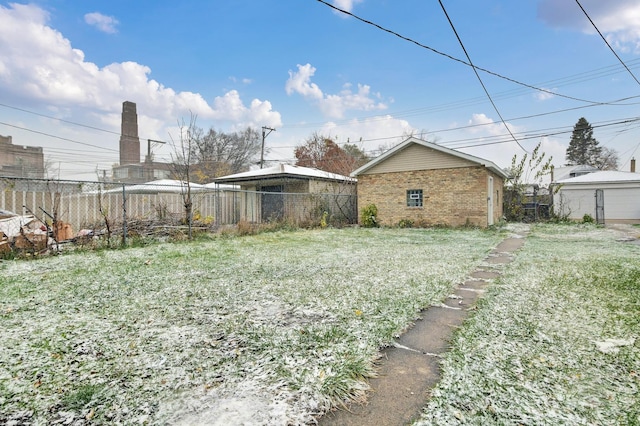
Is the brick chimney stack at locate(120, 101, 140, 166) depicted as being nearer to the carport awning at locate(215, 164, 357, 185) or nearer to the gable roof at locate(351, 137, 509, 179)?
the carport awning at locate(215, 164, 357, 185)

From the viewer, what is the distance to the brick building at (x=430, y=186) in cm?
1276

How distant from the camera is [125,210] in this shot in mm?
7586

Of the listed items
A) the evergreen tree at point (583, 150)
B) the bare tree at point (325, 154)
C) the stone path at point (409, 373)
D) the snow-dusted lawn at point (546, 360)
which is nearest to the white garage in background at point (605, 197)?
the bare tree at point (325, 154)

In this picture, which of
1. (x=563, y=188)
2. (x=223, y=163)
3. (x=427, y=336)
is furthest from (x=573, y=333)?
(x=223, y=163)

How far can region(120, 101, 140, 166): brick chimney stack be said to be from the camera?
125ft

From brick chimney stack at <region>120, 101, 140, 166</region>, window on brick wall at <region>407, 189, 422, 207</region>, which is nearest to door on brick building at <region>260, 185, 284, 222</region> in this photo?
window on brick wall at <region>407, 189, 422, 207</region>

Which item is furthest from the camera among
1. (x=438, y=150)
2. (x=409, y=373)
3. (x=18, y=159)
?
(x=18, y=159)

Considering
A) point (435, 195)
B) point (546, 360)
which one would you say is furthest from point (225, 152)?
point (546, 360)

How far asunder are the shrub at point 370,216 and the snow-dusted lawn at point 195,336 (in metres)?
9.39

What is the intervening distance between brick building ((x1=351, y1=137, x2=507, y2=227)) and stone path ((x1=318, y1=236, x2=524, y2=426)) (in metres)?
10.4

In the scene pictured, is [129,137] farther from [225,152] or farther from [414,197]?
[414,197]

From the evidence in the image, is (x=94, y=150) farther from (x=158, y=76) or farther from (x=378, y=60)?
(x=378, y=60)

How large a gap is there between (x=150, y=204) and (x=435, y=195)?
11378 mm

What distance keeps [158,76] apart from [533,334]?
18.4 metres
